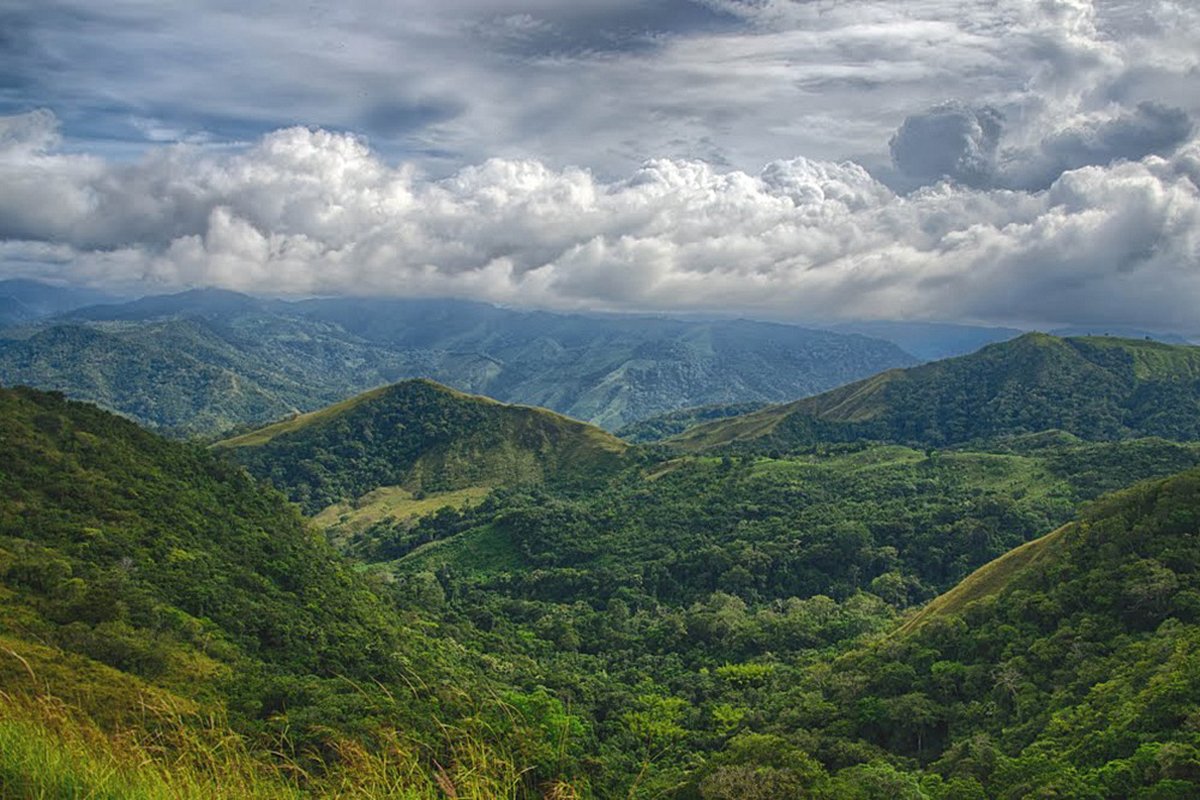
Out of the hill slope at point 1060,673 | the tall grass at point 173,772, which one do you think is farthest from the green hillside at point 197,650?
the hill slope at point 1060,673

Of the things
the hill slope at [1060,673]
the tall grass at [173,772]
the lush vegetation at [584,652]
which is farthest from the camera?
the hill slope at [1060,673]

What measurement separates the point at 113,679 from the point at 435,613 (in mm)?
70007

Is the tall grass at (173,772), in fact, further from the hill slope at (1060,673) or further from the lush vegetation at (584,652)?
the hill slope at (1060,673)

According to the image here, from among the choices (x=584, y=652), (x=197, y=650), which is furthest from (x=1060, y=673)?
(x=197, y=650)

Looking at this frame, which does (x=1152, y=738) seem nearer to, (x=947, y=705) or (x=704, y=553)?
(x=947, y=705)

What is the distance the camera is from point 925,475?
171 m

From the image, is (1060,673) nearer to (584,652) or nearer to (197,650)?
(584,652)

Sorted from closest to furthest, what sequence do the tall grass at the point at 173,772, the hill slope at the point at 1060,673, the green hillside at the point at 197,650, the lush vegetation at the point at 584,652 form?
1. the tall grass at the point at 173,772
2. the green hillside at the point at 197,650
3. the lush vegetation at the point at 584,652
4. the hill slope at the point at 1060,673

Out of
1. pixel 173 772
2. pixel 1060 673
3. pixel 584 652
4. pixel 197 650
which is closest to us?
pixel 173 772

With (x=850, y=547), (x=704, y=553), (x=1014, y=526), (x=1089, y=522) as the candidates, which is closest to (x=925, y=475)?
(x=1014, y=526)

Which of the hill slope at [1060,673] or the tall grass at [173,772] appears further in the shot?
the hill slope at [1060,673]

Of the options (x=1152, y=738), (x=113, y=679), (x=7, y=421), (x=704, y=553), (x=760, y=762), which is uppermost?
(x=7, y=421)

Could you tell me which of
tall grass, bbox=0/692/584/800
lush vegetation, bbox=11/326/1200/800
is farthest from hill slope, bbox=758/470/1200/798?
tall grass, bbox=0/692/584/800

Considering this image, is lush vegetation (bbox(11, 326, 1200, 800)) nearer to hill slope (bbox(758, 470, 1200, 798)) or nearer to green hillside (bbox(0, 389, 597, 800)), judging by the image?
green hillside (bbox(0, 389, 597, 800))
